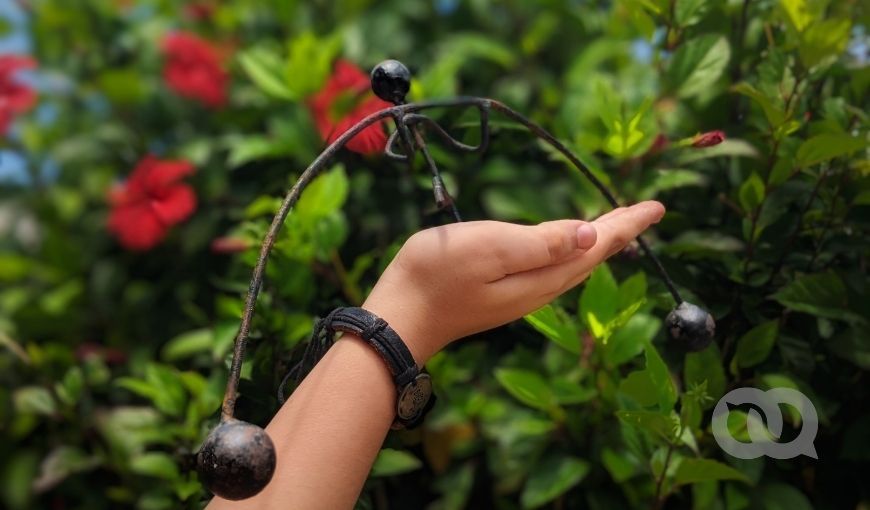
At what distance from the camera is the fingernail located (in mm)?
742

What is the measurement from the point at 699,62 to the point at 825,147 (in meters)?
0.21

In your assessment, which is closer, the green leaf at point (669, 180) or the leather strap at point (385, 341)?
the leather strap at point (385, 341)

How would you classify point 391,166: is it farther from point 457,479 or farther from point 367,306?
point 367,306

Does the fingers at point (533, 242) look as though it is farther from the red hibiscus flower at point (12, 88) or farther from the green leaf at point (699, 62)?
the red hibiscus flower at point (12, 88)

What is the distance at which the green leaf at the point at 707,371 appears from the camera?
941 mm

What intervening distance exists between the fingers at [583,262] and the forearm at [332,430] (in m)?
0.13

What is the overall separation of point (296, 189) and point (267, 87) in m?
0.69

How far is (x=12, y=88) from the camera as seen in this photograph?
5.92 feet

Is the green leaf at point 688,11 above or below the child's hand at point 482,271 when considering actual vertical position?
above

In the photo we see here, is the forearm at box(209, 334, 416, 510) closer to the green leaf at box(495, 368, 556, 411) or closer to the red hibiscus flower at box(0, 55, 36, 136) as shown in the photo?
the green leaf at box(495, 368, 556, 411)

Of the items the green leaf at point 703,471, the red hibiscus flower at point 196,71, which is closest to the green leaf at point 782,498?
the green leaf at point 703,471

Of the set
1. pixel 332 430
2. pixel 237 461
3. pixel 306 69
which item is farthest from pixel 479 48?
pixel 237 461

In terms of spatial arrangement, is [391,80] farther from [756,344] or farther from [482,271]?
[756,344]

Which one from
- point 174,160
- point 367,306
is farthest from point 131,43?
point 367,306
